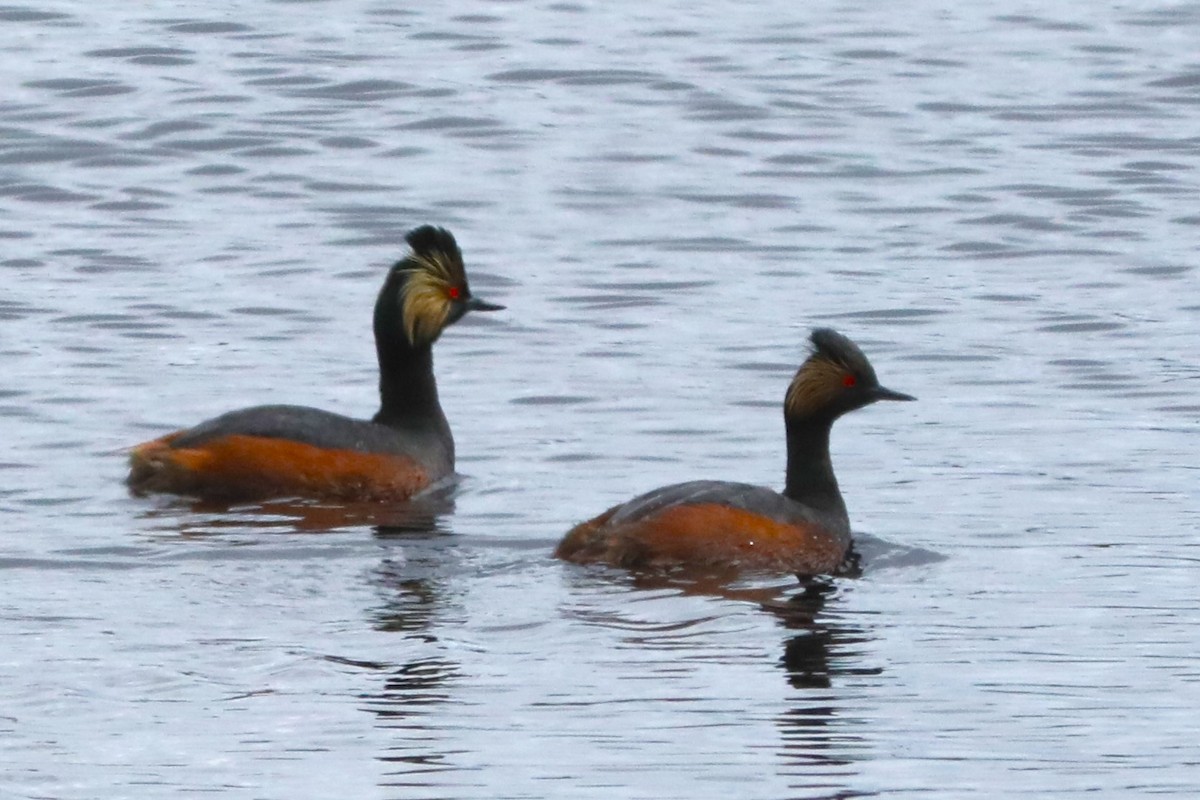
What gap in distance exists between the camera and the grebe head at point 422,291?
1416 cm

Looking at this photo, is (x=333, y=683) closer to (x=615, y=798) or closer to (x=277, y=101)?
(x=615, y=798)

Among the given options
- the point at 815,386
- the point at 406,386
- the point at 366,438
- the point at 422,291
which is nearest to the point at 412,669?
the point at 815,386

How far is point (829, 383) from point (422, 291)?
2.89 meters

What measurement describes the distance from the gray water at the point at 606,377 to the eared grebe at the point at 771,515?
24 centimetres

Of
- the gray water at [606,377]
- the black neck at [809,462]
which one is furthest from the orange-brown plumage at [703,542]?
the black neck at [809,462]

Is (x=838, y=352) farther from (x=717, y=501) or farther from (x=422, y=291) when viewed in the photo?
(x=422, y=291)

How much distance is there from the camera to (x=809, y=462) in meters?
12.1

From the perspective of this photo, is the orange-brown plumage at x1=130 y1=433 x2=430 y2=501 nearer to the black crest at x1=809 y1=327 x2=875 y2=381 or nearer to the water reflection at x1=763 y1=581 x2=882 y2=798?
the black crest at x1=809 y1=327 x2=875 y2=381

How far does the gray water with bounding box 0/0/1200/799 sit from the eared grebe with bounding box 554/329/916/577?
0.24 meters

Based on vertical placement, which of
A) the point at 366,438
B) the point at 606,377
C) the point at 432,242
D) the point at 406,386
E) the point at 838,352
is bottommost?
the point at 606,377

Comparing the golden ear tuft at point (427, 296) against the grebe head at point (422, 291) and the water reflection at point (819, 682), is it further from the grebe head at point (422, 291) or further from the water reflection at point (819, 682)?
the water reflection at point (819, 682)

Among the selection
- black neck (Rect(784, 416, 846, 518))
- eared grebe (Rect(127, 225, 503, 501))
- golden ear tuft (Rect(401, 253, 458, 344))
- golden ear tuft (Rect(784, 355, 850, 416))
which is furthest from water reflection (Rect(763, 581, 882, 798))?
golden ear tuft (Rect(401, 253, 458, 344))

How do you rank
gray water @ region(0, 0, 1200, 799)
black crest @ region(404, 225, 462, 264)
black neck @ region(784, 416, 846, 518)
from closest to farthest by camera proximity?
gray water @ region(0, 0, 1200, 799) < black neck @ region(784, 416, 846, 518) < black crest @ region(404, 225, 462, 264)

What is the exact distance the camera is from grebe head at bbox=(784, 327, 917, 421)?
39.7 feet
